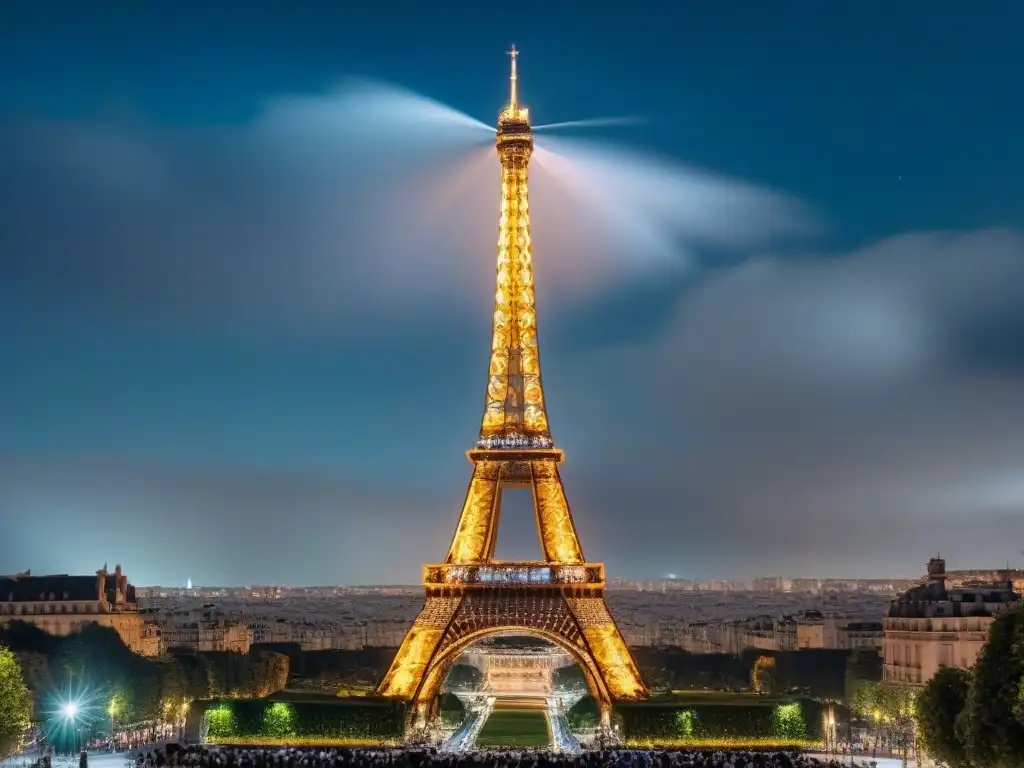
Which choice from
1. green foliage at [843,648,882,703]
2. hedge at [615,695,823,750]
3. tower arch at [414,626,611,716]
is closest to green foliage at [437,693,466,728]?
tower arch at [414,626,611,716]

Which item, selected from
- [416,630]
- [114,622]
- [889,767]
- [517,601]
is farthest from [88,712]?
[889,767]

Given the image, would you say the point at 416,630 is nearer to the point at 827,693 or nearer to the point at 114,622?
the point at 827,693

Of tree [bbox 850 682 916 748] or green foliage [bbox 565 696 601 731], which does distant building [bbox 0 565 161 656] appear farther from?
tree [bbox 850 682 916 748]

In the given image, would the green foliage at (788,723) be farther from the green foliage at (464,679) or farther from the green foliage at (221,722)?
the green foliage at (464,679)

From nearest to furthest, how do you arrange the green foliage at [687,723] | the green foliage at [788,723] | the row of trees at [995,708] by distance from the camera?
the row of trees at [995,708] < the green foliage at [687,723] < the green foliage at [788,723]

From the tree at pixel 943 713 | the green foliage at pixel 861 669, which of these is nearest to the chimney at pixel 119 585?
the green foliage at pixel 861 669

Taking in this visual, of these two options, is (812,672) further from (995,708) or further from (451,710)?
(995,708)
